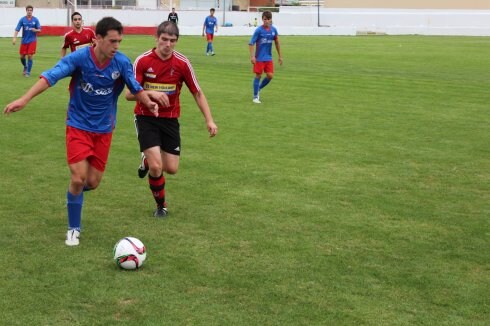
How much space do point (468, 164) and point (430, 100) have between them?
7993 millimetres

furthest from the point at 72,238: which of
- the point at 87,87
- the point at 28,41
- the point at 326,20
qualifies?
the point at 326,20

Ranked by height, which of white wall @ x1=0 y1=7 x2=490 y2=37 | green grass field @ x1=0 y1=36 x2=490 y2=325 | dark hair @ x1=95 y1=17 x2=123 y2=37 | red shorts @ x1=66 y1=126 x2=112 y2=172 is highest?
white wall @ x1=0 y1=7 x2=490 y2=37

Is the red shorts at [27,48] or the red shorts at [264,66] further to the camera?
the red shorts at [27,48]

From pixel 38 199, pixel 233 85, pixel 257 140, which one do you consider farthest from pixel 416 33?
pixel 38 199

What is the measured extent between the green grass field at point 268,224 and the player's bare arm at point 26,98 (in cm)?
138

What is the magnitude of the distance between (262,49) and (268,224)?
1121 cm

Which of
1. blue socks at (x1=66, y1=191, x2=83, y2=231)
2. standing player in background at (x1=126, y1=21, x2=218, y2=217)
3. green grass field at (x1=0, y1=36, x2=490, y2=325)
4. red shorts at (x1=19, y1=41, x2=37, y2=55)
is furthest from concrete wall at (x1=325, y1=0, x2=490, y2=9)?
blue socks at (x1=66, y1=191, x2=83, y2=231)

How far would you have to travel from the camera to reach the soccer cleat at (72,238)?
7.04m

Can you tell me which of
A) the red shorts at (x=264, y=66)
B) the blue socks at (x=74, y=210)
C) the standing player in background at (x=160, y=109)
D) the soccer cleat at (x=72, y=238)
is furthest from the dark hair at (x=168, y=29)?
the red shorts at (x=264, y=66)

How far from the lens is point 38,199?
8.72 metres

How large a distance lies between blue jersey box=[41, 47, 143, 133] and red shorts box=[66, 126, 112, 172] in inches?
2.4

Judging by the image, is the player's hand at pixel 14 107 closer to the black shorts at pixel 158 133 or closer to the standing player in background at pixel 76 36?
the black shorts at pixel 158 133

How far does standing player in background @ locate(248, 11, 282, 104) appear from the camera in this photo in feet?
59.4

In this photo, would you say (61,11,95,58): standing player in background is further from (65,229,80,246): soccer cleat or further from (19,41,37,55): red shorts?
(65,229,80,246): soccer cleat
